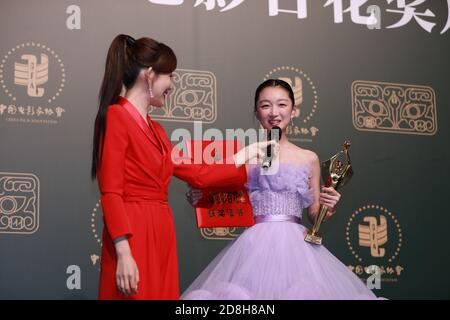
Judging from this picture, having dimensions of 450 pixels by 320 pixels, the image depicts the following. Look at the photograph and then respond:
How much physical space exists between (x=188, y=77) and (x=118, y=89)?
1167 mm

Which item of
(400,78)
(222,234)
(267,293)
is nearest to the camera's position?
(267,293)

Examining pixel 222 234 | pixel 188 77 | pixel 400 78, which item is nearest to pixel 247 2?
pixel 188 77

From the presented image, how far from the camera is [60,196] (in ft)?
11.4

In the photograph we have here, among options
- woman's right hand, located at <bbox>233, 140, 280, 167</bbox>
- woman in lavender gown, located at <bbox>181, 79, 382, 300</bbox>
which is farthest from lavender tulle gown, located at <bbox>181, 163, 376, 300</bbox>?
woman's right hand, located at <bbox>233, 140, 280, 167</bbox>

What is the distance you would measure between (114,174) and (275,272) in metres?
0.67

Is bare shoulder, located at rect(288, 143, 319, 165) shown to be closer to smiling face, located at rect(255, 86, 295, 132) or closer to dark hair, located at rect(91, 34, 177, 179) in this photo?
smiling face, located at rect(255, 86, 295, 132)

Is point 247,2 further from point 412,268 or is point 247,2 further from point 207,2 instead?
point 412,268

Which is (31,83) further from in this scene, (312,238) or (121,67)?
(312,238)

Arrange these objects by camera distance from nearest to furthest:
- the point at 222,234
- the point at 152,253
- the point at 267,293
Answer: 1. the point at 152,253
2. the point at 267,293
3. the point at 222,234

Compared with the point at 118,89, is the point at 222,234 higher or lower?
lower

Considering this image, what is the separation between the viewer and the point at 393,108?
4027mm

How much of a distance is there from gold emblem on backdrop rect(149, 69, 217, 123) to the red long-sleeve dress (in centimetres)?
105

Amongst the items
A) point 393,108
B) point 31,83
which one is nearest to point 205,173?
point 31,83

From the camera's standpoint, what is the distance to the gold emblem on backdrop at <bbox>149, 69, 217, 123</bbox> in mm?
3694
